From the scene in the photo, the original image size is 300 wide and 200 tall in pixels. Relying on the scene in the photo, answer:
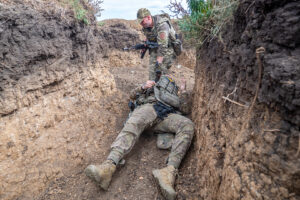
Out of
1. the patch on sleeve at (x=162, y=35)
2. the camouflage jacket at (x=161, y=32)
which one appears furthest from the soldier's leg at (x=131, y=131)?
the patch on sleeve at (x=162, y=35)

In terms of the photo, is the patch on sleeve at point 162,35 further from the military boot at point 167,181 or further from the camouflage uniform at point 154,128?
the military boot at point 167,181

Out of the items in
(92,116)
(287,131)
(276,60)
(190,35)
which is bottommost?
(92,116)

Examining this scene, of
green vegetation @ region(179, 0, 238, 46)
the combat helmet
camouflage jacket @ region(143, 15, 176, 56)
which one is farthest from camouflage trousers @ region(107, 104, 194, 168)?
the combat helmet

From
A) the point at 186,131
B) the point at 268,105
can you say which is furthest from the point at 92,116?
the point at 268,105

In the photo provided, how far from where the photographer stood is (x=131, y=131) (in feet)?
8.96

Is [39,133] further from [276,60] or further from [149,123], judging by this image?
[276,60]

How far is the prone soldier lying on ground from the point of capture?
2.13 meters

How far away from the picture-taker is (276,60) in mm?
1035

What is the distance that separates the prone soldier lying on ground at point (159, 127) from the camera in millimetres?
2131

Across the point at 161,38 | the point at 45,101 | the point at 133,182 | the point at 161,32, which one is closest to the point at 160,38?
the point at 161,38

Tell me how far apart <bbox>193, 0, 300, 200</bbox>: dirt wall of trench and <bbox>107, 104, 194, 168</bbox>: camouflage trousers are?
63 cm

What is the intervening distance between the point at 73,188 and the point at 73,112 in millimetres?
1196

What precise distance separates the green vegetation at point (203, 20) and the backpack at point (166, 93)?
3.05 feet

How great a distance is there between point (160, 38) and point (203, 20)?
1.85 m
